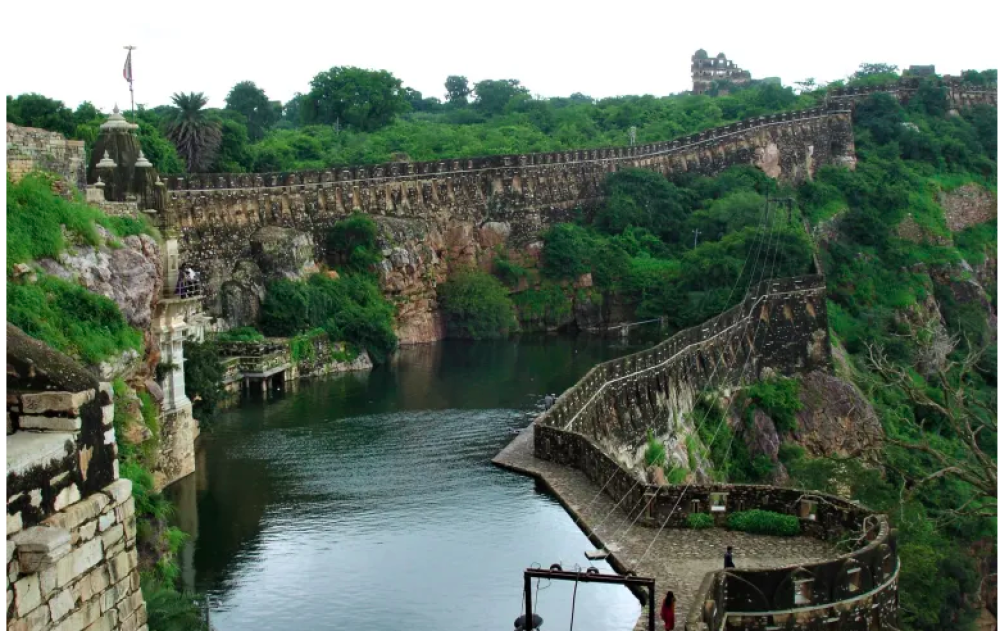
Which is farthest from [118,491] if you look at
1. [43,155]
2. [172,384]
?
[172,384]

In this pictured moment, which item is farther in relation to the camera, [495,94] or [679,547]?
[495,94]

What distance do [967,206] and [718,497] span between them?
54.8 m

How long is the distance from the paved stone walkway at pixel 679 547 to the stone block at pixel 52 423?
11024 mm

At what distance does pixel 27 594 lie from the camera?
7.75 metres

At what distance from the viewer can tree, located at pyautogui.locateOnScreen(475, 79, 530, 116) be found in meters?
93.4

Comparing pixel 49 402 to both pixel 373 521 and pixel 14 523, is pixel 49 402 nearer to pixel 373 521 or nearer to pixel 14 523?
pixel 14 523

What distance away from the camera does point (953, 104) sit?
81375 mm

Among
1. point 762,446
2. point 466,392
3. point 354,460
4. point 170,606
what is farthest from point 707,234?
point 170,606

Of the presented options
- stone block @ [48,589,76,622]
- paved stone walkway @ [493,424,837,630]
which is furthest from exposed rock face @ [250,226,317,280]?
stone block @ [48,589,76,622]

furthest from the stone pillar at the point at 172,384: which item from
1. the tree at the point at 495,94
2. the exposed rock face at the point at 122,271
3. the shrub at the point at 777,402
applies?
the tree at the point at 495,94

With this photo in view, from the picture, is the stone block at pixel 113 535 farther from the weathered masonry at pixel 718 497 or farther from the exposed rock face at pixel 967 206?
the exposed rock face at pixel 967 206

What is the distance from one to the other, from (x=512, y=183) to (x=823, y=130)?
22.1 metres

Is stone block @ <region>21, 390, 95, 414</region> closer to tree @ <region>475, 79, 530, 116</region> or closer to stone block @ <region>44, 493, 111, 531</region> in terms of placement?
stone block @ <region>44, 493, 111, 531</region>

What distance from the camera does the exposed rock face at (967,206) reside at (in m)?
71.2
